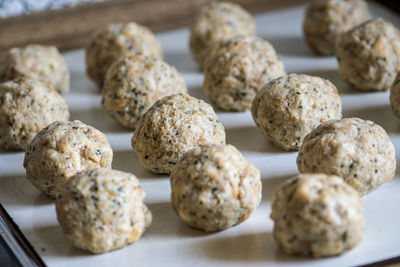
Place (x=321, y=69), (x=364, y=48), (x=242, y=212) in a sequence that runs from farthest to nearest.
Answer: (x=321, y=69) → (x=364, y=48) → (x=242, y=212)

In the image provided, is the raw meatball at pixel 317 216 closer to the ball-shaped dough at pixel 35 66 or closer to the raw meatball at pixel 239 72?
the raw meatball at pixel 239 72

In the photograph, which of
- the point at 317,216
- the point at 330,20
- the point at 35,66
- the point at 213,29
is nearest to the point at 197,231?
the point at 317,216

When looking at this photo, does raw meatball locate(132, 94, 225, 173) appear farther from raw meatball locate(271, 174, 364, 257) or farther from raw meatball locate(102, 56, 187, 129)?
raw meatball locate(271, 174, 364, 257)

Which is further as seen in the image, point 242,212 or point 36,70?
point 36,70

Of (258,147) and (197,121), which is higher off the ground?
(197,121)

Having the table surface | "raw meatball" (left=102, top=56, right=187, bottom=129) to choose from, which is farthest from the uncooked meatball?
"raw meatball" (left=102, top=56, right=187, bottom=129)

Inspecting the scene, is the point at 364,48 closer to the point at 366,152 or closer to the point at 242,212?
the point at 366,152

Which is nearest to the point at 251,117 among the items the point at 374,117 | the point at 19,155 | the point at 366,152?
the point at 374,117
